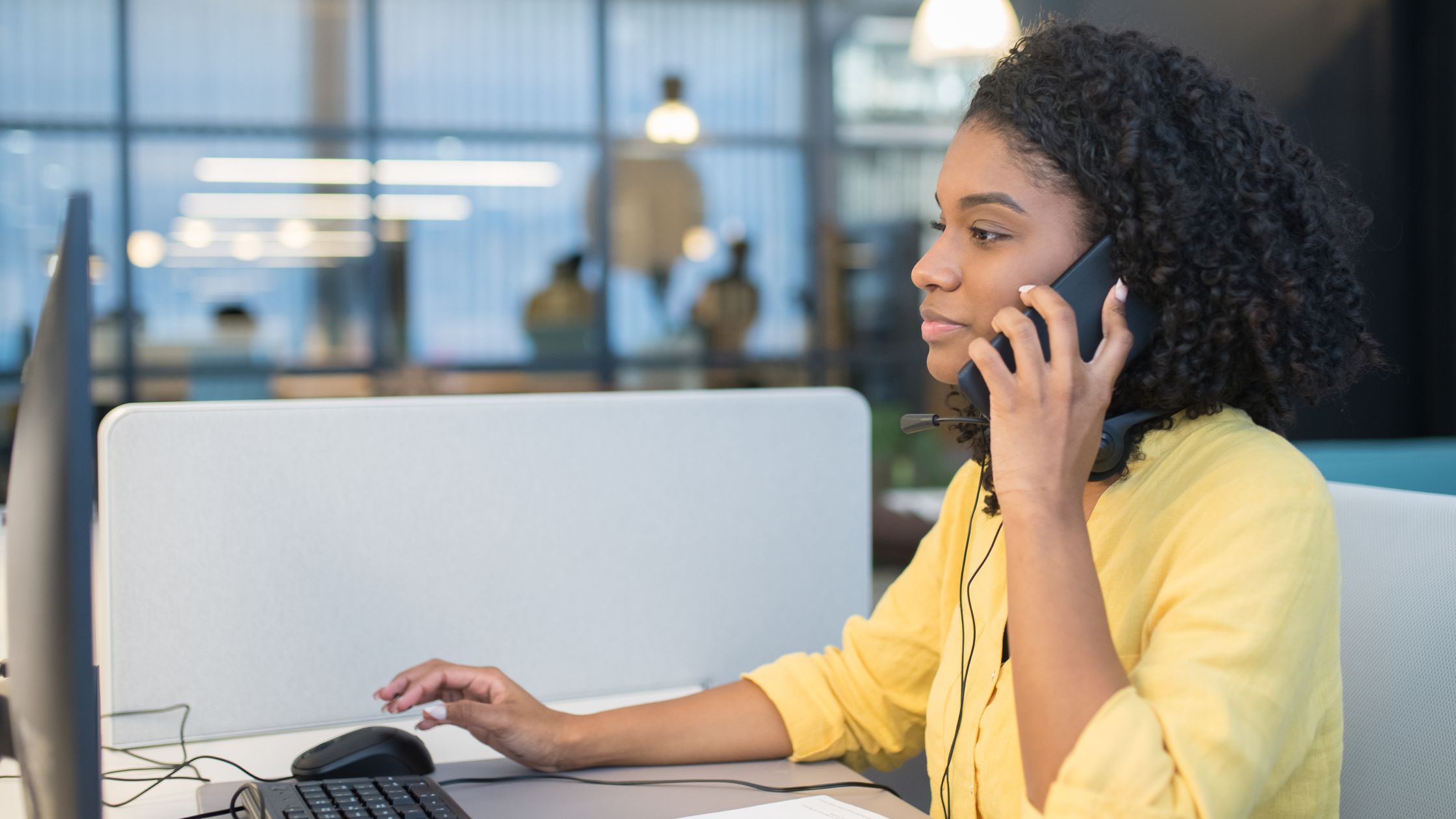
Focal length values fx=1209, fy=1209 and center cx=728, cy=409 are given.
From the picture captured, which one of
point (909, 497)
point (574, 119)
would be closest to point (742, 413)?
point (909, 497)

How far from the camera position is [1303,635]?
0.78 metres

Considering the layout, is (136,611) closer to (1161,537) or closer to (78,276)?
(78,276)

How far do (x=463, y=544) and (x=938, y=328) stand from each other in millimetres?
636

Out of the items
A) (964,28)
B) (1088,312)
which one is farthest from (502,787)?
(964,28)

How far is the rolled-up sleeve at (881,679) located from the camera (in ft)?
3.80

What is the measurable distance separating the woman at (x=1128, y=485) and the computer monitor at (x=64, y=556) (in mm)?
517

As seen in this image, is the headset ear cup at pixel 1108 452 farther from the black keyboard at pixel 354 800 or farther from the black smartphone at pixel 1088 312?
the black keyboard at pixel 354 800

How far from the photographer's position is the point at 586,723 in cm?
111

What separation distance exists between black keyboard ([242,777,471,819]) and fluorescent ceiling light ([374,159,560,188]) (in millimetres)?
4177

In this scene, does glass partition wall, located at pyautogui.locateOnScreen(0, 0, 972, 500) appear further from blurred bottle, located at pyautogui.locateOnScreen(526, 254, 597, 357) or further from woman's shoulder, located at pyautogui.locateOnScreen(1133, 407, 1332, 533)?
woman's shoulder, located at pyautogui.locateOnScreen(1133, 407, 1332, 533)

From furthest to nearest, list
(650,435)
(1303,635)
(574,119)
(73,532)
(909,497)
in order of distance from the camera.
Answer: (574,119), (909,497), (650,435), (1303,635), (73,532)

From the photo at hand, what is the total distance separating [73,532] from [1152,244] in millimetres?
727

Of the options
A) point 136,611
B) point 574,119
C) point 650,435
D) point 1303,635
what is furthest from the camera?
point 574,119

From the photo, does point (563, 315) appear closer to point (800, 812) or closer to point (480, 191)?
point (480, 191)
